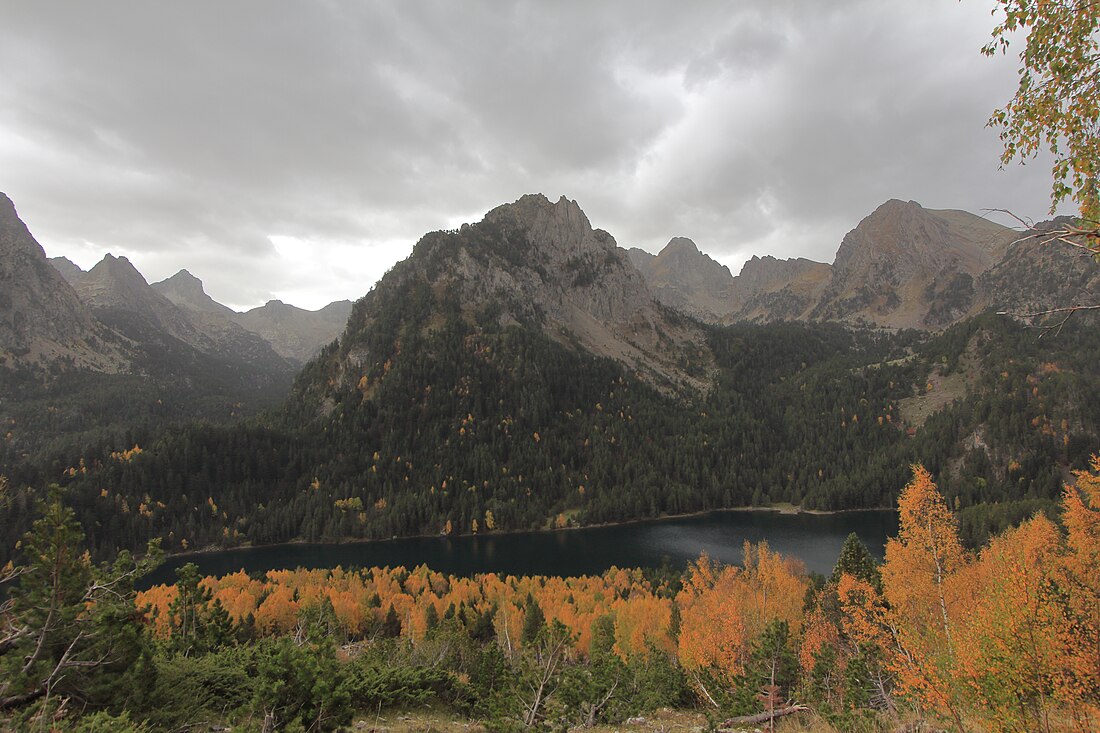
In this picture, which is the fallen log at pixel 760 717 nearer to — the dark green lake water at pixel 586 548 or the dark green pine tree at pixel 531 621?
the dark green pine tree at pixel 531 621

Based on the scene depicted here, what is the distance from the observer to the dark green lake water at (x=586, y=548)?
112500 millimetres

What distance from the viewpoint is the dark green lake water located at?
112 metres

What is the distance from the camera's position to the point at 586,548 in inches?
4983

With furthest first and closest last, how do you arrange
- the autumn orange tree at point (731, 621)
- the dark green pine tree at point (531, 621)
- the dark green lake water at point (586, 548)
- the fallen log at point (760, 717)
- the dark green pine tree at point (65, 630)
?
the dark green lake water at point (586, 548) → the dark green pine tree at point (531, 621) → the autumn orange tree at point (731, 621) → the fallen log at point (760, 717) → the dark green pine tree at point (65, 630)

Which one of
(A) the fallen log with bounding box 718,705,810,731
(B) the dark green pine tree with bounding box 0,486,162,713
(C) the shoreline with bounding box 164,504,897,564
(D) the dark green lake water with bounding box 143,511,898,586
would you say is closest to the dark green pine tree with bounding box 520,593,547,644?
(A) the fallen log with bounding box 718,705,810,731

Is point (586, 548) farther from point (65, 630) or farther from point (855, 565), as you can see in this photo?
point (65, 630)

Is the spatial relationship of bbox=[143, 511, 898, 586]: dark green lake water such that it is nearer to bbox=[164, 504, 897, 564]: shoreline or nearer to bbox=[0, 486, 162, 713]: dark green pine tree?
bbox=[164, 504, 897, 564]: shoreline

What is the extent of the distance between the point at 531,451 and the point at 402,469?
43640 millimetres

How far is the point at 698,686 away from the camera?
34.6 m

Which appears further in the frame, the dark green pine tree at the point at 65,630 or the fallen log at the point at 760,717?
the fallen log at the point at 760,717

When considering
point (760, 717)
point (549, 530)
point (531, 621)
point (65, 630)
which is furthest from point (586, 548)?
point (65, 630)

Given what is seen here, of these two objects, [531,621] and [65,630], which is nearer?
[65,630]

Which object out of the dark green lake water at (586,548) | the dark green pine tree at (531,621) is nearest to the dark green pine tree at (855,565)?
the dark green pine tree at (531,621)

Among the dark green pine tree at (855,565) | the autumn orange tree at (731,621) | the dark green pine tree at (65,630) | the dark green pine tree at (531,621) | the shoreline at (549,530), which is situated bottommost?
the shoreline at (549,530)
